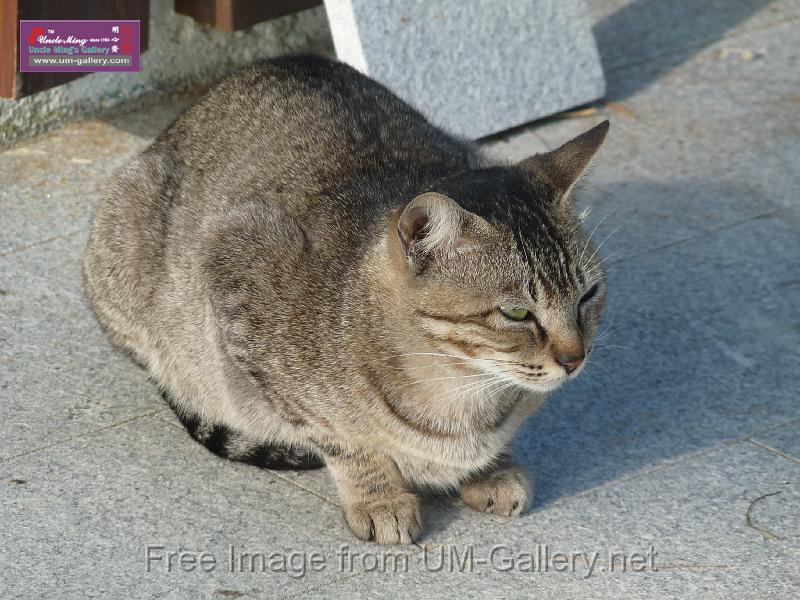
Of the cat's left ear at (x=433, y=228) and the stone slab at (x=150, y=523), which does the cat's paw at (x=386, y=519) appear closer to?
the stone slab at (x=150, y=523)

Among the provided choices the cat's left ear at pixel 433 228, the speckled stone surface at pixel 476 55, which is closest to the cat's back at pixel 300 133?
the cat's left ear at pixel 433 228

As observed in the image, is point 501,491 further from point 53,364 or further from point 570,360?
point 53,364

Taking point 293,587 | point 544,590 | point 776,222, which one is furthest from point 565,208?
point 776,222

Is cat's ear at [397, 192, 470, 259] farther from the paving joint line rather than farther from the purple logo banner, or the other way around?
the purple logo banner

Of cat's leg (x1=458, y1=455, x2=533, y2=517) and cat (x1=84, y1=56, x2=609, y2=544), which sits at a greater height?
cat (x1=84, y1=56, x2=609, y2=544)

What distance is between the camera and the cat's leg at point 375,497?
11.8ft

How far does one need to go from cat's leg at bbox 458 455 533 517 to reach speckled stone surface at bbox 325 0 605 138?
96.1 inches

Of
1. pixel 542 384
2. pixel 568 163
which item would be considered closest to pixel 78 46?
pixel 568 163

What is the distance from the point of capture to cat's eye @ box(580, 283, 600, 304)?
137 inches

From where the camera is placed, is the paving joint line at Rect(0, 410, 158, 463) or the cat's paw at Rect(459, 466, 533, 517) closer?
the cat's paw at Rect(459, 466, 533, 517)

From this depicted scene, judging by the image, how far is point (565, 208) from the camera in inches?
140

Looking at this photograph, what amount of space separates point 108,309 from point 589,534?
186 cm

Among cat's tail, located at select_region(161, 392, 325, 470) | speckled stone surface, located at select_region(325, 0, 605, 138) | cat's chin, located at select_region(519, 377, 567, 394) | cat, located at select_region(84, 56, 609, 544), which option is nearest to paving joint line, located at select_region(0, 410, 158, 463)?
cat, located at select_region(84, 56, 609, 544)

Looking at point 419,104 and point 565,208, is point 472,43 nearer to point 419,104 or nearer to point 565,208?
point 419,104
